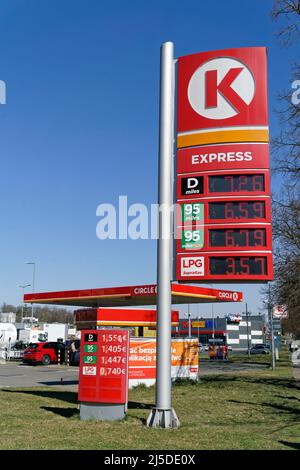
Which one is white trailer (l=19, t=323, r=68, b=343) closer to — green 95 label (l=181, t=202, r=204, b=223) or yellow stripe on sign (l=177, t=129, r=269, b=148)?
green 95 label (l=181, t=202, r=204, b=223)

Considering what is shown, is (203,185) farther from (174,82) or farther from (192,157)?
(174,82)

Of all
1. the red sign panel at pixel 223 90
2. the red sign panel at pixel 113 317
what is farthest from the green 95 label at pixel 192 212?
the red sign panel at pixel 113 317

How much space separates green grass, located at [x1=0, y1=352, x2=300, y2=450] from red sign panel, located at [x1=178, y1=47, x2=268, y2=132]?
6.61 m

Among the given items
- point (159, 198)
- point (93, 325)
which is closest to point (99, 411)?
point (159, 198)

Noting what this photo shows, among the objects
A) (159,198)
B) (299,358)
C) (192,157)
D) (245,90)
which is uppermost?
(245,90)

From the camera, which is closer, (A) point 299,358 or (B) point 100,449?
(B) point 100,449

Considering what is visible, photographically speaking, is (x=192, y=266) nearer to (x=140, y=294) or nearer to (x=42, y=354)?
(x=140, y=294)

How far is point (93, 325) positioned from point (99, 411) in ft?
80.6

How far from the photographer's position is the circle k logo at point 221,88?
476 inches

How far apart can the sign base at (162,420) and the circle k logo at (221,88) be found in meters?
6.63

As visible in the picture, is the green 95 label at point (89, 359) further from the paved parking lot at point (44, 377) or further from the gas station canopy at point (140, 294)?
the gas station canopy at point (140, 294)

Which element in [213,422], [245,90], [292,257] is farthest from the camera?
[292,257]

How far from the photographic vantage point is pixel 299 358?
3756 cm

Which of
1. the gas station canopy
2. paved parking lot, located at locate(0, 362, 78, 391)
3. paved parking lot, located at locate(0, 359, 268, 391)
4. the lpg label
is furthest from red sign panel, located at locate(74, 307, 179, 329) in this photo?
the lpg label
